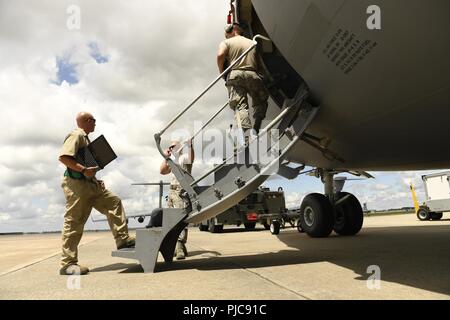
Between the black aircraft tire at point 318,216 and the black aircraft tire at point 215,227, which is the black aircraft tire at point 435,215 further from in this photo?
the black aircraft tire at point 318,216

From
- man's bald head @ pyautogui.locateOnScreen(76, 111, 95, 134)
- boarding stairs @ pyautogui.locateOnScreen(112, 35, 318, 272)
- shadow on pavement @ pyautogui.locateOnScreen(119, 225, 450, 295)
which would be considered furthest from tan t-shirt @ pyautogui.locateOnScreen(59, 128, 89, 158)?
shadow on pavement @ pyautogui.locateOnScreen(119, 225, 450, 295)

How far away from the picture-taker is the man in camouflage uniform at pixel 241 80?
4.88 metres

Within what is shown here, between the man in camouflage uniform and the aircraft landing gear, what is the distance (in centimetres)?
442

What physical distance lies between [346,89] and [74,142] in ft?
10.9

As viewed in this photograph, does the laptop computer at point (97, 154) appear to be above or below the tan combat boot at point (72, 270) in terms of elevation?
above

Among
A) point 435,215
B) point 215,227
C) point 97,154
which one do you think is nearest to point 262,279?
point 97,154

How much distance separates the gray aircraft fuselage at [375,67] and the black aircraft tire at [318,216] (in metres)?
3.32

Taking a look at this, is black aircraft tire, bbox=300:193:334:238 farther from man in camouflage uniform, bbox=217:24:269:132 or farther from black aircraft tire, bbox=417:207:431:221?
black aircraft tire, bbox=417:207:431:221

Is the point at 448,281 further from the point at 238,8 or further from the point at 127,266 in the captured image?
the point at 238,8

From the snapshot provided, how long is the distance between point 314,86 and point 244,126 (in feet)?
3.33

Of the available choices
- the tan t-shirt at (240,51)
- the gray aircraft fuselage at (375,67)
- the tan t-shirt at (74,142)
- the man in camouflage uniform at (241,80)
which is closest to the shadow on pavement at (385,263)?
the gray aircraft fuselage at (375,67)

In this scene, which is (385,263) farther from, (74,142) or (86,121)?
(86,121)

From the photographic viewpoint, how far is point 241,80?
4902 millimetres
